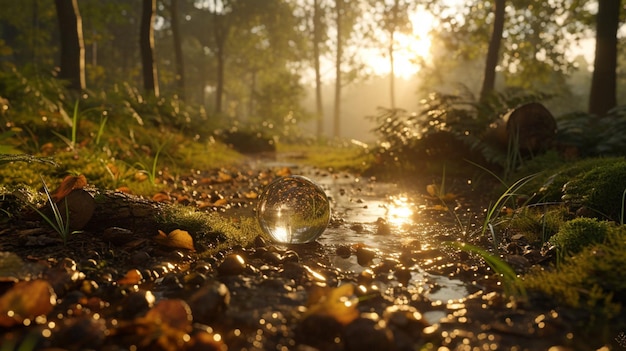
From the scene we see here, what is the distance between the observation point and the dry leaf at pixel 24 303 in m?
1.93

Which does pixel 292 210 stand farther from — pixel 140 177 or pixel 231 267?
pixel 140 177

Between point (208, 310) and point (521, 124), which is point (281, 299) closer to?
point (208, 310)

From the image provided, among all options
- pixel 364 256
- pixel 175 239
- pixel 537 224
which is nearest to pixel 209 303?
pixel 175 239

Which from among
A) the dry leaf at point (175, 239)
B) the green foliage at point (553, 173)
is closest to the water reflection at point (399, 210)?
the green foliage at point (553, 173)

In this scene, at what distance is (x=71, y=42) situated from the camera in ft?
35.7

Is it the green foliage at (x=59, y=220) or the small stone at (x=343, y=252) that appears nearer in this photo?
the green foliage at (x=59, y=220)

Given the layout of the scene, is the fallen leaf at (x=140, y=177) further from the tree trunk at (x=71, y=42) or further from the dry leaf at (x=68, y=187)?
the tree trunk at (x=71, y=42)

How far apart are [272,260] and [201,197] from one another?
122 inches

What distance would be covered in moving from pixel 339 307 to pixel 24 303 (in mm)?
1415

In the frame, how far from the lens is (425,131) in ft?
30.2

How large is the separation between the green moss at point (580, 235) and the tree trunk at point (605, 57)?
338 inches

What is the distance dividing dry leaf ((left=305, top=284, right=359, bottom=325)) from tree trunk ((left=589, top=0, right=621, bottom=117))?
10.3 metres

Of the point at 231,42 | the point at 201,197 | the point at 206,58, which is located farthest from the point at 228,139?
the point at 206,58

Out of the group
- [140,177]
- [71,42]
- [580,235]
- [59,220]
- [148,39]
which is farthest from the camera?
[148,39]
